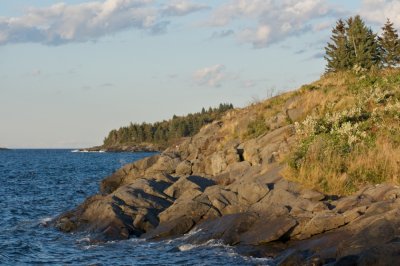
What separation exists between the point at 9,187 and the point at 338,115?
3363cm

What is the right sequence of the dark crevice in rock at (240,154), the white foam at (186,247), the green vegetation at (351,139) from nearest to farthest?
the white foam at (186,247) < the green vegetation at (351,139) < the dark crevice in rock at (240,154)

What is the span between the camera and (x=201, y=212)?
22.9m

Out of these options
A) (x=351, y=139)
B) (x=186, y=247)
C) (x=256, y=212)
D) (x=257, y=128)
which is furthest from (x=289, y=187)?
(x=257, y=128)

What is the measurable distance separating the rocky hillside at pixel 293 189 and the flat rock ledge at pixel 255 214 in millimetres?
44

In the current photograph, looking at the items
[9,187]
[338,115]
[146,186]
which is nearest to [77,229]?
[146,186]

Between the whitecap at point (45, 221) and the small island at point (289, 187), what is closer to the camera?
the small island at point (289, 187)

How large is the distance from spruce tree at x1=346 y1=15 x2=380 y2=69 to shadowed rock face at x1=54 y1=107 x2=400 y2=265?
37.6m

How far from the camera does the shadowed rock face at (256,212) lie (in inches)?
639

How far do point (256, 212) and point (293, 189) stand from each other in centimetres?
257

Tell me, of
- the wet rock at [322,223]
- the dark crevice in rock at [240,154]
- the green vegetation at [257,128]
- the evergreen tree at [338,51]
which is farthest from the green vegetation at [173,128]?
the wet rock at [322,223]

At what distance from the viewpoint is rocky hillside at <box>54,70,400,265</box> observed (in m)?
17.3

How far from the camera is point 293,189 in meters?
22.7

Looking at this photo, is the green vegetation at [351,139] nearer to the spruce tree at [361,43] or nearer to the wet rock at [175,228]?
the wet rock at [175,228]

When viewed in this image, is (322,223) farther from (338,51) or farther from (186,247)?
(338,51)
